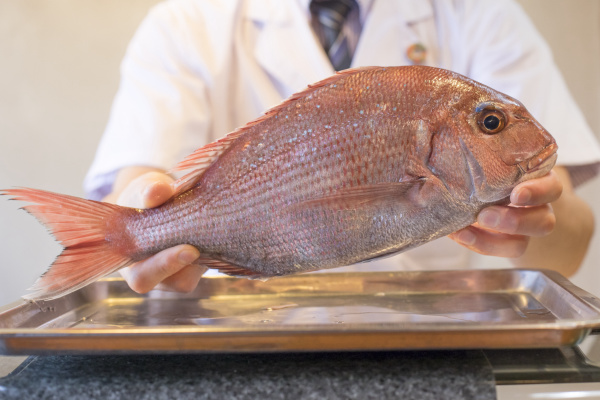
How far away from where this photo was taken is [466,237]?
0.82 meters

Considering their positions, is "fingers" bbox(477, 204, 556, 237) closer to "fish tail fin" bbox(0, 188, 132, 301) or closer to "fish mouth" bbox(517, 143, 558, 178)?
"fish mouth" bbox(517, 143, 558, 178)

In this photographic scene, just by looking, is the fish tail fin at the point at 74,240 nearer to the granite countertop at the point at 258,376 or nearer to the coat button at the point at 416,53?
the granite countertop at the point at 258,376

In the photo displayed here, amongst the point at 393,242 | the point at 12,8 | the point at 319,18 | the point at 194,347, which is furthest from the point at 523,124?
the point at 12,8

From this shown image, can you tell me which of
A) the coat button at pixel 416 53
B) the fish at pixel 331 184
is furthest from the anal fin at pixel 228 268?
the coat button at pixel 416 53

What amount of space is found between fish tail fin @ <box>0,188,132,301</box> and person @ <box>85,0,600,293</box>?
0.62 metres

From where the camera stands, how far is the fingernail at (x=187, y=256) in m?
0.69

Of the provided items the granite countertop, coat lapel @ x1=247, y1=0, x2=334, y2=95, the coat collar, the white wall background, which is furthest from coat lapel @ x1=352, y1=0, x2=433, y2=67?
the granite countertop

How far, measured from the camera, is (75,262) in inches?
26.1

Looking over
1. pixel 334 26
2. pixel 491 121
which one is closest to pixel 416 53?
pixel 334 26

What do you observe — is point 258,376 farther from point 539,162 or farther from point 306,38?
point 306,38

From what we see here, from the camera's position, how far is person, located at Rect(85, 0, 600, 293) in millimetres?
1330

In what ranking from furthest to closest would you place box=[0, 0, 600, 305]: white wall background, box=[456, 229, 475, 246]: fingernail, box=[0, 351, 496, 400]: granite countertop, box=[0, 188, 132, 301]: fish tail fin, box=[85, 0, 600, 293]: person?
box=[0, 0, 600, 305]: white wall background
box=[85, 0, 600, 293]: person
box=[456, 229, 475, 246]: fingernail
box=[0, 188, 132, 301]: fish tail fin
box=[0, 351, 496, 400]: granite countertop

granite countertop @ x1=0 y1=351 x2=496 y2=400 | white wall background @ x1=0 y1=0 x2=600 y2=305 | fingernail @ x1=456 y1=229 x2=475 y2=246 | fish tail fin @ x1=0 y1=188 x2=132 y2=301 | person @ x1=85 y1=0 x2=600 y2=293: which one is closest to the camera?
granite countertop @ x1=0 y1=351 x2=496 y2=400

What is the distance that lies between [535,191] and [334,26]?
0.93 m
